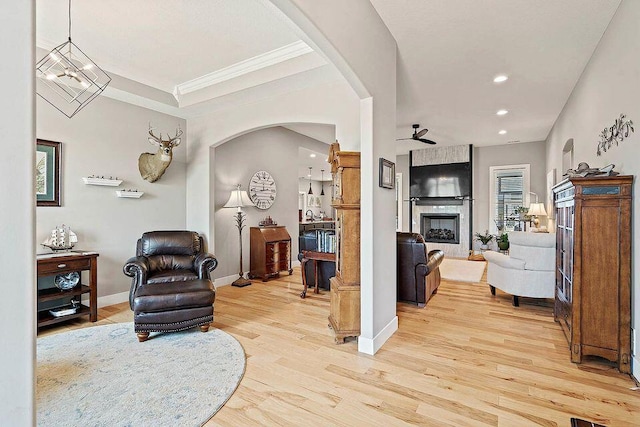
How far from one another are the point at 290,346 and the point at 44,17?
3.72m

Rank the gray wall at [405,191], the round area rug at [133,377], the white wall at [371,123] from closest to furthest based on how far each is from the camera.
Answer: the round area rug at [133,377] < the white wall at [371,123] < the gray wall at [405,191]

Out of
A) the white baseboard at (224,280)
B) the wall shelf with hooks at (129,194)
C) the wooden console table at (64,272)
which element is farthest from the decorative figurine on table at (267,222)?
the wooden console table at (64,272)

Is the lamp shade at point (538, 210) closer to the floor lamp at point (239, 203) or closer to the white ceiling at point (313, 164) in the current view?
the white ceiling at point (313, 164)

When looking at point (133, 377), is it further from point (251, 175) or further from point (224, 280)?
point (251, 175)

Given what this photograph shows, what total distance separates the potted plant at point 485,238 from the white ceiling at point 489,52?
307 centimetres

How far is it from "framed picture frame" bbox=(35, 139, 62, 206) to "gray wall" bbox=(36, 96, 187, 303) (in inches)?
2.7

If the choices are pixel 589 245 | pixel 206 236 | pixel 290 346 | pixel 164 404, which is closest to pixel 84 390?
pixel 164 404

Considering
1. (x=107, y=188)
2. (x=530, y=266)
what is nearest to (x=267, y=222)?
(x=107, y=188)

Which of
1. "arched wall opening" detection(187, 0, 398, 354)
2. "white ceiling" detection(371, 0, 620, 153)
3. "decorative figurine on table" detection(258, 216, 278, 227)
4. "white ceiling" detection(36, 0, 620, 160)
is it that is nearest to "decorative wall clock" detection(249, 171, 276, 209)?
"decorative figurine on table" detection(258, 216, 278, 227)

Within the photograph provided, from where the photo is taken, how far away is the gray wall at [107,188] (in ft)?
12.2

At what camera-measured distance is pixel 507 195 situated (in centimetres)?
810

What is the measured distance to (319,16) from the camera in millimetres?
1934

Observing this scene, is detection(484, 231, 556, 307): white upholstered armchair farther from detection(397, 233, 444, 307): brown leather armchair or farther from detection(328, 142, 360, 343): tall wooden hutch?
detection(328, 142, 360, 343): tall wooden hutch

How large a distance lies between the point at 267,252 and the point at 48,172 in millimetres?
3101
